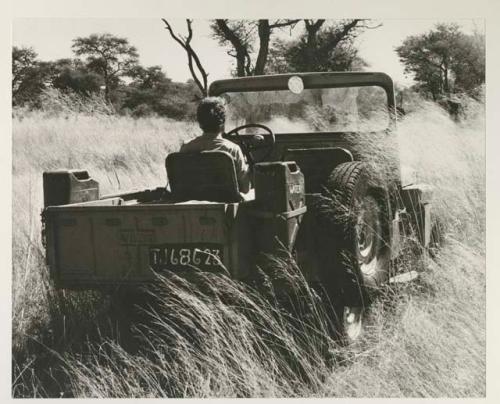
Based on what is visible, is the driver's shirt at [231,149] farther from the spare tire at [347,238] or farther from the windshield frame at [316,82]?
the windshield frame at [316,82]

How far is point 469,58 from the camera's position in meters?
3.81

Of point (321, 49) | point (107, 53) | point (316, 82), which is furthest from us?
point (321, 49)

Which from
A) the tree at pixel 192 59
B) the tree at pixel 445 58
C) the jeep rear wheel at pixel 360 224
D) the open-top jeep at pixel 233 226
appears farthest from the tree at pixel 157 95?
the jeep rear wheel at pixel 360 224

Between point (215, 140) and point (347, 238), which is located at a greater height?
point (215, 140)

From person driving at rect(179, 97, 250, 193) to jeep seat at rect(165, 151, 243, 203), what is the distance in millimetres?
191

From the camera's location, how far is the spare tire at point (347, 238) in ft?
10.00

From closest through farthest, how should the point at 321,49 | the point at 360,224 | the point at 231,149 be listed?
the point at 360,224
the point at 231,149
the point at 321,49

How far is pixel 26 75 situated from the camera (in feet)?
12.5

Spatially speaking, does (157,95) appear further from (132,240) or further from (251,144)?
(132,240)

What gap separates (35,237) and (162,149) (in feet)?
5.48

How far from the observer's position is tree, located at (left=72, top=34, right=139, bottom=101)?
12.5 feet

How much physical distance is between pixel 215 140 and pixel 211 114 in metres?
0.14

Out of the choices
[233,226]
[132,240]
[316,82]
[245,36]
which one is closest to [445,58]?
[316,82]
